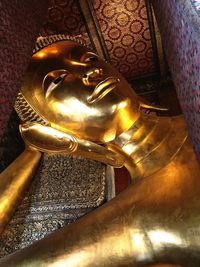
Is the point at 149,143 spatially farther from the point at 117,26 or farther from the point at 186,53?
the point at 186,53

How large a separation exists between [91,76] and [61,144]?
0.37 meters

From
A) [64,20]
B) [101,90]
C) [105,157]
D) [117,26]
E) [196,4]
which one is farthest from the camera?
[117,26]

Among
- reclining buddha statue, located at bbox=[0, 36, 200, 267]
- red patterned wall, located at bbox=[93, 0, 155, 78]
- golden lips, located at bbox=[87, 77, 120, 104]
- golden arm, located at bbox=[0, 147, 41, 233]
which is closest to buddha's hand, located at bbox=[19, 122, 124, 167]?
reclining buddha statue, located at bbox=[0, 36, 200, 267]

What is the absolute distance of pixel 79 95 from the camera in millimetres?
1719

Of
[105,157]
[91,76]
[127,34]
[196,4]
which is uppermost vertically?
[196,4]

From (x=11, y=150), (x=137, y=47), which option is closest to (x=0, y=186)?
(x=11, y=150)

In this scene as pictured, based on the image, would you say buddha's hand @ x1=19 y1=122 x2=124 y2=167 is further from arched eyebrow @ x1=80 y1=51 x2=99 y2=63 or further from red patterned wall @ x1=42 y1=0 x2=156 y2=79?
red patterned wall @ x1=42 y1=0 x2=156 y2=79

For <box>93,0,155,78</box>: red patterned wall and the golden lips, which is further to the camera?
<box>93,0,155,78</box>: red patterned wall

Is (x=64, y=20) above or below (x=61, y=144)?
above

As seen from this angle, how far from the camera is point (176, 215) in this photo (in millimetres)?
1311

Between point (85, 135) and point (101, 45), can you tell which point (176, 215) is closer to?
point (85, 135)

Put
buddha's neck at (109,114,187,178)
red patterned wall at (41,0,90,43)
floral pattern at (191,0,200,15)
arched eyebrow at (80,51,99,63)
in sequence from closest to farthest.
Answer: floral pattern at (191,0,200,15)
buddha's neck at (109,114,187,178)
arched eyebrow at (80,51,99,63)
red patterned wall at (41,0,90,43)

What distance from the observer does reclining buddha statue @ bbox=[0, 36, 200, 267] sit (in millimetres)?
1331

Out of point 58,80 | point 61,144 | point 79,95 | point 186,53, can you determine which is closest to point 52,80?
point 58,80
